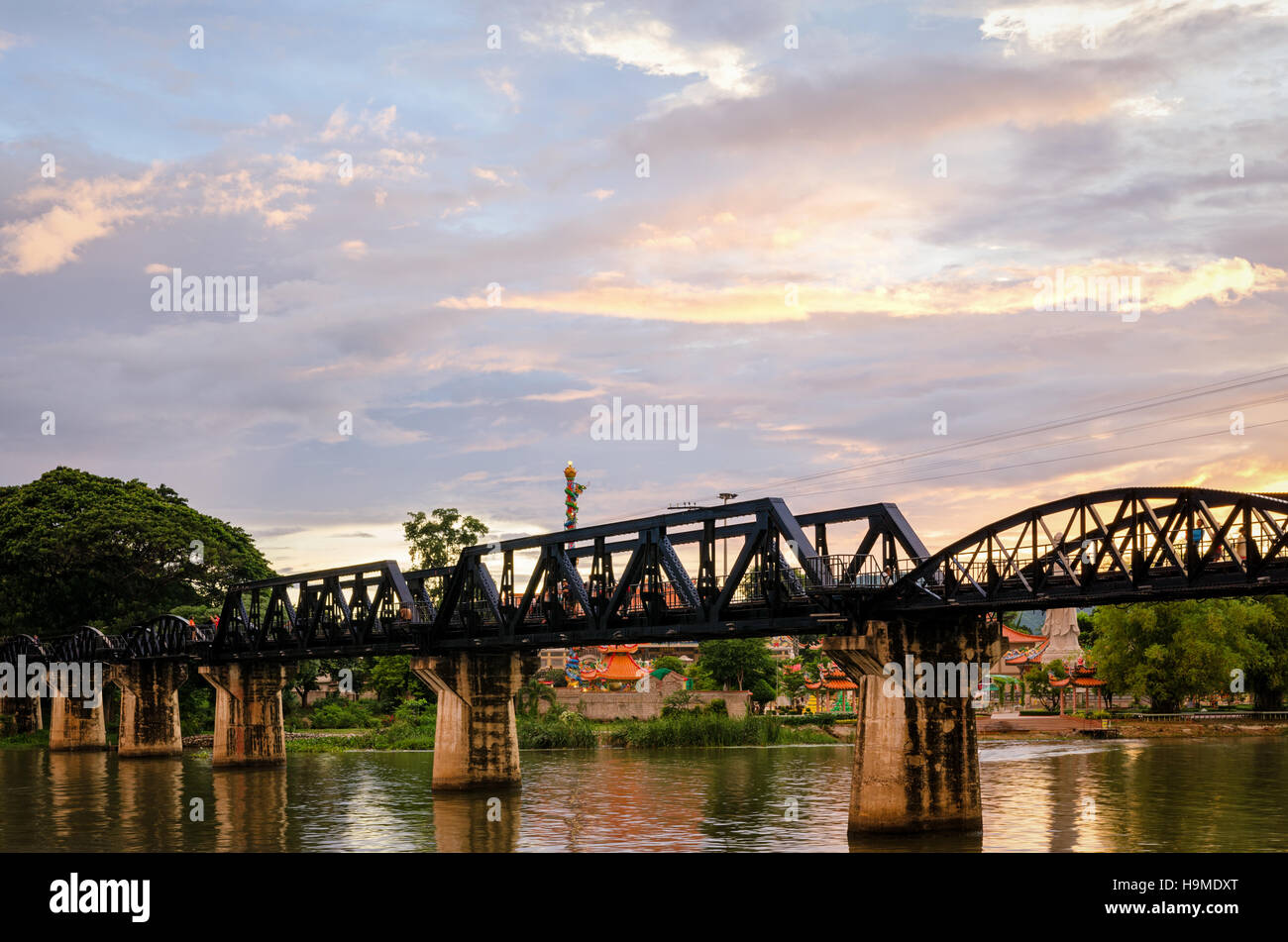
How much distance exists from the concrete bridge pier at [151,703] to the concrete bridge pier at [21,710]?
24.4m

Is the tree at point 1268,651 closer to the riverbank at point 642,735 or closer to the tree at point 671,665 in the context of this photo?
the riverbank at point 642,735

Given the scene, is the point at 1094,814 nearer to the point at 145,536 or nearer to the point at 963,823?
the point at 963,823

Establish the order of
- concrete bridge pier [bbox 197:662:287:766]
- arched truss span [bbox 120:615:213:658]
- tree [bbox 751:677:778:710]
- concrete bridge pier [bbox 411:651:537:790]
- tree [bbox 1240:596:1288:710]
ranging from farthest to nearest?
tree [bbox 751:677:778:710] < tree [bbox 1240:596:1288:710] < arched truss span [bbox 120:615:213:658] < concrete bridge pier [bbox 197:662:287:766] < concrete bridge pier [bbox 411:651:537:790]

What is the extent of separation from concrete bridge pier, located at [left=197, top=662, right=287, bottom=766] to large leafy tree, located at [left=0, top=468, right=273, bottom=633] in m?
27.8

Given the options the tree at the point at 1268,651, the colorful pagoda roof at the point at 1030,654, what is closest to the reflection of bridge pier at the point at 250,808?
the colorful pagoda roof at the point at 1030,654

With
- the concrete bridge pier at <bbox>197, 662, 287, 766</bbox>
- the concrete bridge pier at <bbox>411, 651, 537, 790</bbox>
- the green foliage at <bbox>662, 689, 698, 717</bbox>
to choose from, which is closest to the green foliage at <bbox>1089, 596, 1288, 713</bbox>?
the green foliage at <bbox>662, 689, 698, 717</bbox>

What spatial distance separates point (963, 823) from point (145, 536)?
304 feet

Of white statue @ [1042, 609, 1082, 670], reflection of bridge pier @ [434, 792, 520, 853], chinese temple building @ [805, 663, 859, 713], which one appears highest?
white statue @ [1042, 609, 1082, 670]

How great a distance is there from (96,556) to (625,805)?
73138 mm

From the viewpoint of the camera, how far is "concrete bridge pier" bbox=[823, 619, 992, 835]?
46844 mm

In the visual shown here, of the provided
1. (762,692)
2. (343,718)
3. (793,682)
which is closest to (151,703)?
(343,718)

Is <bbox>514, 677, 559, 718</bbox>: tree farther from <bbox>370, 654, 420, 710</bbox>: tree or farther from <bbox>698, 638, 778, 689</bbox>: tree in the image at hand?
<bbox>698, 638, 778, 689</bbox>: tree

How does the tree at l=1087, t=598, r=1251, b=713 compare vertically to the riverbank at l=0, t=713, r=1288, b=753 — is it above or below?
above
